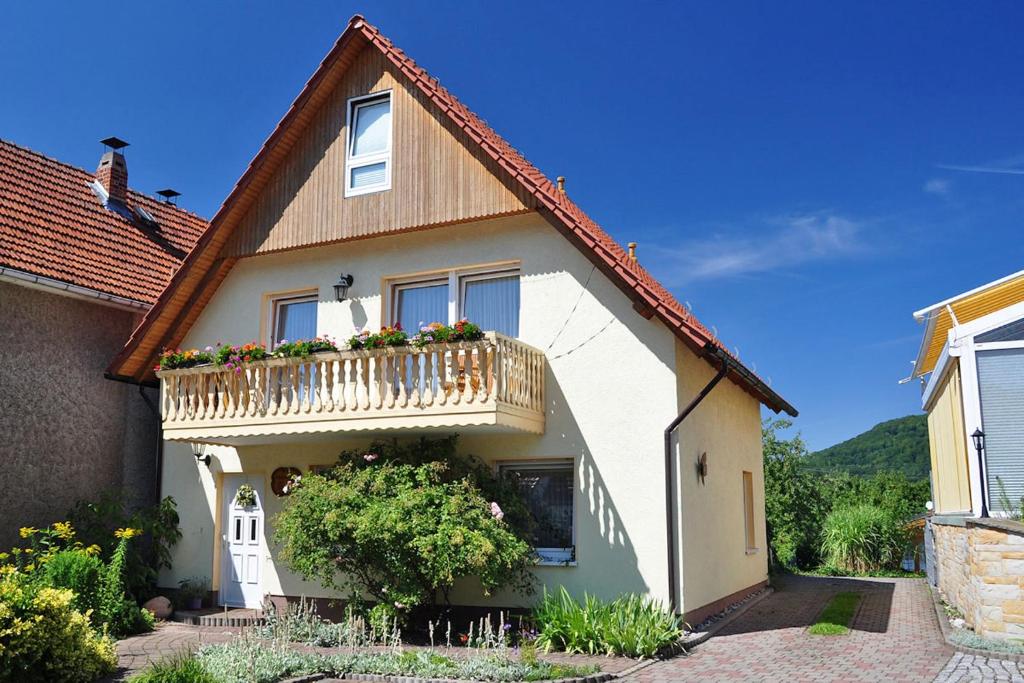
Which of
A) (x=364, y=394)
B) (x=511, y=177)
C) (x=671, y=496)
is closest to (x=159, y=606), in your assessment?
(x=364, y=394)

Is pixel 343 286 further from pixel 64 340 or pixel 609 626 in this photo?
pixel 609 626

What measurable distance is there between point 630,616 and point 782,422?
16001 millimetres

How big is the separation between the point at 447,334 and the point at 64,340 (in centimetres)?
718

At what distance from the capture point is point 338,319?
14.3m

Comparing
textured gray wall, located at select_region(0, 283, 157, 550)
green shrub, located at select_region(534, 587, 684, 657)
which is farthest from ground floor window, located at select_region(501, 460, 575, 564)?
textured gray wall, located at select_region(0, 283, 157, 550)

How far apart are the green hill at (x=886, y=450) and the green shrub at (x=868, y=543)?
55.5ft

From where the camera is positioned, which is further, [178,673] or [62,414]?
[62,414]

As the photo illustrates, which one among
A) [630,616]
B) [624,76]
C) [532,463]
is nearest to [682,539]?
[630,616]

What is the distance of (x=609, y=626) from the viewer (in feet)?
35.6

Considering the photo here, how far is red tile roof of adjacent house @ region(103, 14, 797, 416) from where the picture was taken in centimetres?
1167

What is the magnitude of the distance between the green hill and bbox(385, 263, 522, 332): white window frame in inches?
1126

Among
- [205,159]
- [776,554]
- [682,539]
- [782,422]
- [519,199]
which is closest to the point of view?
[682,539]

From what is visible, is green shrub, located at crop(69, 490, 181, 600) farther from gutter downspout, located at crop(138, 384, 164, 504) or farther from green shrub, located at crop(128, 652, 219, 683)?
green shrub, located at crop(128, 652, 219, 683)

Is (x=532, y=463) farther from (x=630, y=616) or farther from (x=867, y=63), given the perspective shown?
(x=867, y=63)
